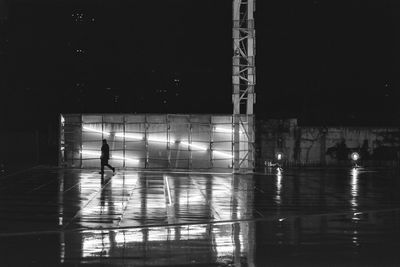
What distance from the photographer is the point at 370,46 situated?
66938 mm

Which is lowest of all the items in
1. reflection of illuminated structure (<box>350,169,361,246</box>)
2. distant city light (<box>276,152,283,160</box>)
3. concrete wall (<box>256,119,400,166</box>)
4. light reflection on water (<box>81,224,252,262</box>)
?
light reflection on water (<box>81,224,252,262</box>)

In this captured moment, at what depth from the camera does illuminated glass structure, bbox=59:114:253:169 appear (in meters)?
38.2

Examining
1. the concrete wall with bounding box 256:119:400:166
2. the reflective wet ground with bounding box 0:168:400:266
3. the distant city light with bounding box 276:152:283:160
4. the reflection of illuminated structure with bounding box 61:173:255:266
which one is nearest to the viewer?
the reflective wet ground with bounding box 0:168:400:266

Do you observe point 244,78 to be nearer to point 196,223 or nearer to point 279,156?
point 279,156

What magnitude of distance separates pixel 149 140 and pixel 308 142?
10857 millimetres

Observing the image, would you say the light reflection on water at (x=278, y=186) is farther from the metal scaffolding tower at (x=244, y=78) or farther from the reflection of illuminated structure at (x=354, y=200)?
the reflection of illuminated structure at (x=354, y=200)

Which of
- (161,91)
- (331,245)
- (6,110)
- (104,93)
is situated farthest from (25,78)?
(331,245)

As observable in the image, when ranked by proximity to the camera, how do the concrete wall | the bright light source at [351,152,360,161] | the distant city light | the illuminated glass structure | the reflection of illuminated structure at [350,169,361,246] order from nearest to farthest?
the reflection of illuminated structure at [350,169,361,246]
the illuminated glass structure
the distant city light
the bright light source at [351,152,360,161]
the concrete wall

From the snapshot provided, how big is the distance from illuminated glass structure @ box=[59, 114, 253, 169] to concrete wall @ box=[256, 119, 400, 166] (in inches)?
200

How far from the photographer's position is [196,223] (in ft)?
51.7

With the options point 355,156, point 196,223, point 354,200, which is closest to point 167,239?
point 196,223

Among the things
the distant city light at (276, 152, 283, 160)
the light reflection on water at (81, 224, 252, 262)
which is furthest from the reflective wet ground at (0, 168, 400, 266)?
the distant city light at (276, 152, 283, 160)

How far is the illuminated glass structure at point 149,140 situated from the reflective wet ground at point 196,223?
10.2 m

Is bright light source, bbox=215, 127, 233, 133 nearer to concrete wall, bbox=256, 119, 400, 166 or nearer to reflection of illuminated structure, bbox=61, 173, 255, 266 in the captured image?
concrete wall, bbox=256, 119, 400, 166
